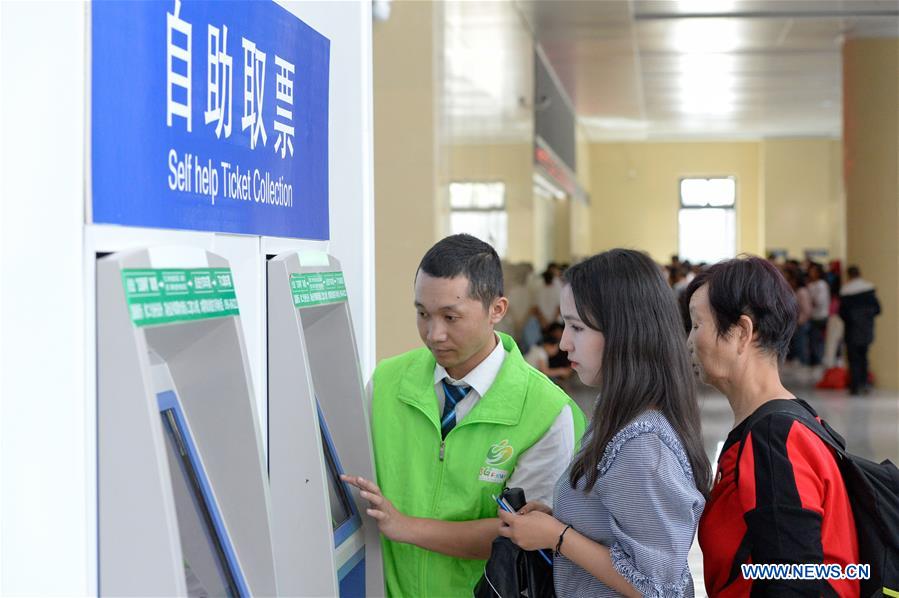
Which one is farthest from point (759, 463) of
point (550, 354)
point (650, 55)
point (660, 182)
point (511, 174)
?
point (660, 182)

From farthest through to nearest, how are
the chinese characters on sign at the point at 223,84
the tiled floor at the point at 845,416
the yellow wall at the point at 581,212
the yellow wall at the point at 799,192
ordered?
the yellow wall at the point at 799,192 → the yellow wall at the point at 581,212 → the tiled floor at the point at 845,416 → the chinese characters on sign at the point at 223,84

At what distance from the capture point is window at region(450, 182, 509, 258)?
7486 millimetres

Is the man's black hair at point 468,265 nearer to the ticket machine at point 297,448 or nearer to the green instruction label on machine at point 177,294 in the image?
the ticket machine at point 297,448

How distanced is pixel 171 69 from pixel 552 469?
3.29 feet

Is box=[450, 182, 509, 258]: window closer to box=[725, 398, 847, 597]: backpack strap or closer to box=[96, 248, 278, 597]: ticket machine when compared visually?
box=[725, 398, 847, 597]: backpack strap

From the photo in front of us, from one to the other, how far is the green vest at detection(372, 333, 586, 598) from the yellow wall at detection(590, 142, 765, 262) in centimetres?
2499

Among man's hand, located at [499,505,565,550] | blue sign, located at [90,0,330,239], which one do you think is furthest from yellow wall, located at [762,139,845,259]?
man's hand, located at [499,505,565,550]

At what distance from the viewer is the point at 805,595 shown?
67.7 inches

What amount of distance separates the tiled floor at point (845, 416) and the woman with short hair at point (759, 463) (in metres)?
3.66

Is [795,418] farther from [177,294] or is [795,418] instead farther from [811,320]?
[811,320]

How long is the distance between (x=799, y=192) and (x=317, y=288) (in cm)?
2526

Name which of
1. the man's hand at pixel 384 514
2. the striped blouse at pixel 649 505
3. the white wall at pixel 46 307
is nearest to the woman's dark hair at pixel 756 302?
the striped blouse at pixel 649 505

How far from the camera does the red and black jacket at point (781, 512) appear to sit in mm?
1735

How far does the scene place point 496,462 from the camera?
6.70 ft
